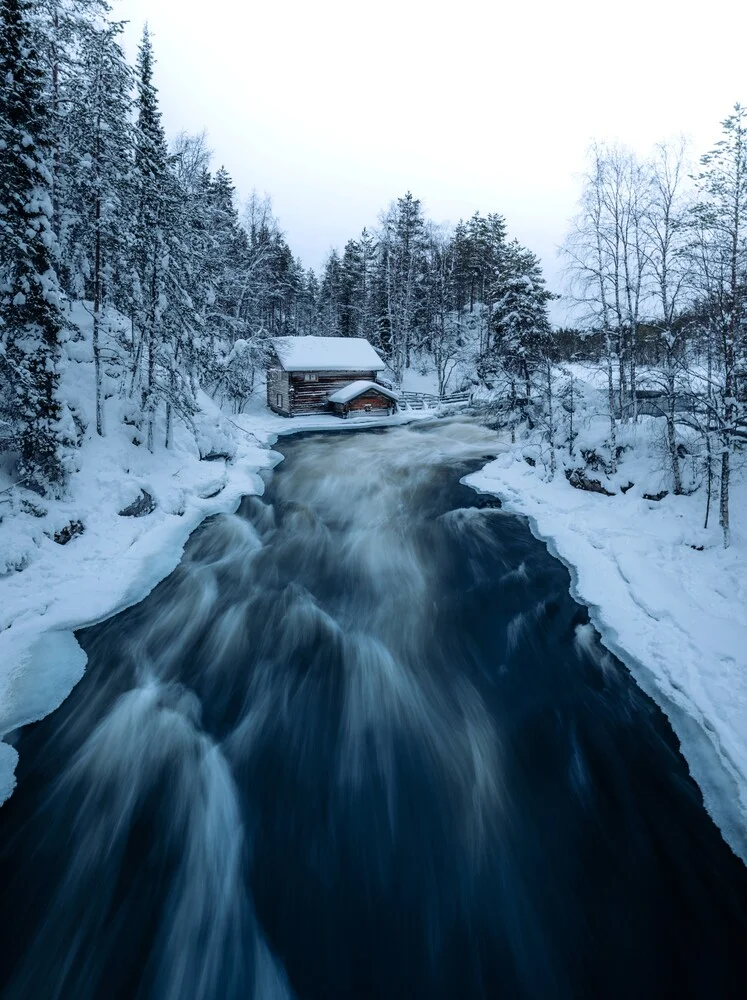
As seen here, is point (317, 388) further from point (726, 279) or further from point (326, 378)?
point (726, 279)

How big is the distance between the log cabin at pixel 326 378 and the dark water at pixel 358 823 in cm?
2788

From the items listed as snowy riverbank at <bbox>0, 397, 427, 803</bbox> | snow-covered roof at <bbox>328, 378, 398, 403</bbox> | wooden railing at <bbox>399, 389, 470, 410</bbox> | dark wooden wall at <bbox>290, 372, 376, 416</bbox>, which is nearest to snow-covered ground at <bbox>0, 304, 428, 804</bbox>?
snowy riverbank at <bbox>0, 397, 427, 803</bbox>

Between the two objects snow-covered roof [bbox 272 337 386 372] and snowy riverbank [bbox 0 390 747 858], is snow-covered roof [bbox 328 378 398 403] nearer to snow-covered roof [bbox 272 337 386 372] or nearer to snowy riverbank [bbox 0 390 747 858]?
snow-covered roof [bbox 272 337 386 372]

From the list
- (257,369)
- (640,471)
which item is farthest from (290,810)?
(257,369)

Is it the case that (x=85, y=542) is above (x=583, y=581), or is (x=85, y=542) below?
above

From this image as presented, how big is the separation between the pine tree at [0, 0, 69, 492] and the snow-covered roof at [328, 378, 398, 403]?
25.0 metres

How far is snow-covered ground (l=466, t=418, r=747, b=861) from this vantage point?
574cm

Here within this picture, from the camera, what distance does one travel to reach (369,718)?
6684mm

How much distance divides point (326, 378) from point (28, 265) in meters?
26.9

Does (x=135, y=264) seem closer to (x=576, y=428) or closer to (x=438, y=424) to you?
(x=576, y=428)

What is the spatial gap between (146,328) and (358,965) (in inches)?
681

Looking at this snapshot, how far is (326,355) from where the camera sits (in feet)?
119

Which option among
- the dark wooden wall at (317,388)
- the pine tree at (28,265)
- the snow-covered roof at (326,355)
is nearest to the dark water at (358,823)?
the pine tree at (28,265)

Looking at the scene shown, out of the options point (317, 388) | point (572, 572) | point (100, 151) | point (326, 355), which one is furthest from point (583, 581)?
point (326, 355)
